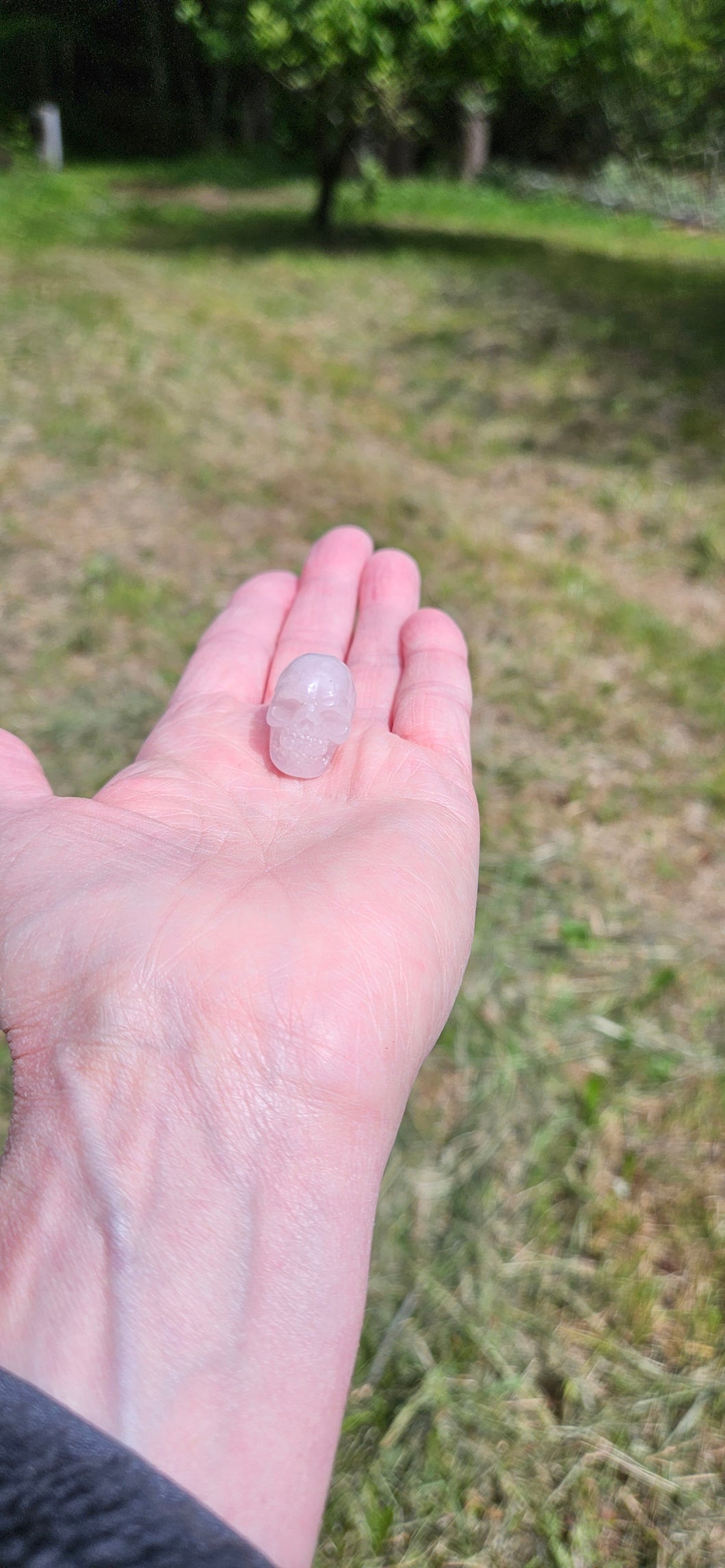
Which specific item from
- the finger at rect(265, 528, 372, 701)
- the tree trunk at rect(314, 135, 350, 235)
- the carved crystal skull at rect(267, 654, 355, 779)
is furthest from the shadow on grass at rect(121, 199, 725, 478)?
the carved crystal skull at rect(267, 654, 355, 779)

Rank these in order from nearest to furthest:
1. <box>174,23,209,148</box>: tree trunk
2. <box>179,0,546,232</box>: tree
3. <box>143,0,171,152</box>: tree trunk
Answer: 1. <box>143,0,171,152</box>: tree trunk
2. <box>174,23,209,148</box>: tree trunk
3. <box>179,0,546,232</box>: tree

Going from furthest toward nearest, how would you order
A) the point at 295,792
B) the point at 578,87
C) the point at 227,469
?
the point at 578,87
the point at 227,469
the point at 295,792

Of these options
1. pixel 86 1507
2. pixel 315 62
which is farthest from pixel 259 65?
pixel 86 1507

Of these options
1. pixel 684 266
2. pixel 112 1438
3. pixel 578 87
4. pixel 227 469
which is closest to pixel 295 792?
pixel 112 1438

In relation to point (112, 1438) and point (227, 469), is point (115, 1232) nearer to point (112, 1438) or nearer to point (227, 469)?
point (112, 1438)

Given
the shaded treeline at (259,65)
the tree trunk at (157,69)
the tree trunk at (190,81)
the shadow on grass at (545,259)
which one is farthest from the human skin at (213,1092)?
the tree trunk at (190,81)

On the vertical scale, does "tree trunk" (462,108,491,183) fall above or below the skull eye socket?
above

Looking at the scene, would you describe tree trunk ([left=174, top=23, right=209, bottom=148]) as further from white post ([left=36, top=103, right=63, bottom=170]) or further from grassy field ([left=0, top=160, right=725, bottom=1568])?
grassy field ([left=0, top=160, right=725, bottom=1568])
